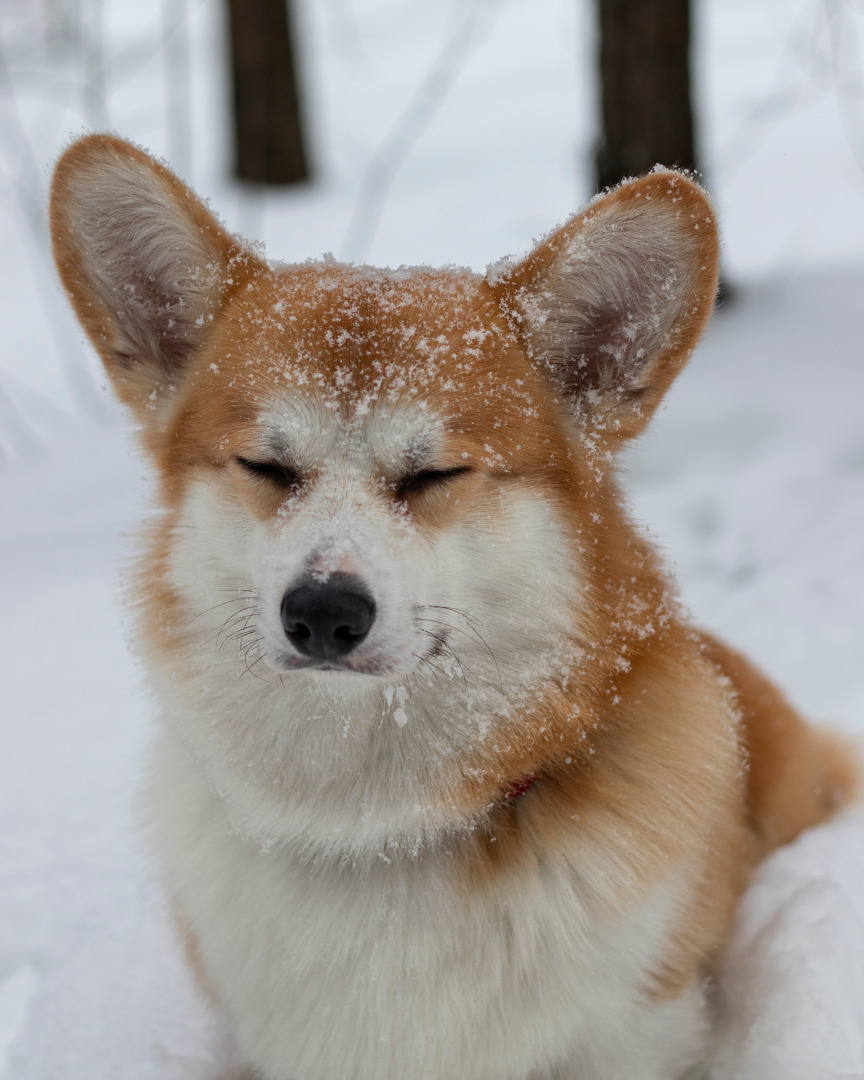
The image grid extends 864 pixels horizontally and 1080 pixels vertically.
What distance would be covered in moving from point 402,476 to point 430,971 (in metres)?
0.88

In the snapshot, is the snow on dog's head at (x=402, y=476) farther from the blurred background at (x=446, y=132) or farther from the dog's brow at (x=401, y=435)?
the blurred background at (x=446, y=132)

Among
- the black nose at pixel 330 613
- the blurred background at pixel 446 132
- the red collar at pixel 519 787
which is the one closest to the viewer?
the black nose at pixel 330 613

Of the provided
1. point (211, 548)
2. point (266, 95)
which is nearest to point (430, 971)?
point (211, 548)

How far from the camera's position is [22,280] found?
7.53 m

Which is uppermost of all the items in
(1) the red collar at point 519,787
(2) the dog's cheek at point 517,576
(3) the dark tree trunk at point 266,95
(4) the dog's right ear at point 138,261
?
(3) the dark tree trunk at point 266,95

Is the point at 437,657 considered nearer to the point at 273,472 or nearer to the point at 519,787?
the point at 519,787

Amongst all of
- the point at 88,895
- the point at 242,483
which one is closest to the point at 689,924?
the point at 242,483

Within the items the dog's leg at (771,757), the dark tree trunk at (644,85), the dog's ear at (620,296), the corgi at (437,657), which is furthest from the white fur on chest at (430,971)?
the dark tree trunk at (644,85)

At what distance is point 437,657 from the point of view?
1.78 m

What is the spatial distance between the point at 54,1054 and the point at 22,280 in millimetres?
6613

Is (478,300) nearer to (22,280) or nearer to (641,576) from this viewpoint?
(641,576)

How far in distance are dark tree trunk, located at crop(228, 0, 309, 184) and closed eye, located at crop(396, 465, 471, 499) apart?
655 centimetres

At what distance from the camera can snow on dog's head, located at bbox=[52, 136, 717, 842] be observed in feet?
5.75

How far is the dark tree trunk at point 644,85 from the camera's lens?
4695mm
